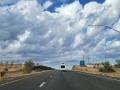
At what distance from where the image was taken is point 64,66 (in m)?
92.8

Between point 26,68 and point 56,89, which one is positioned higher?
point 26,68

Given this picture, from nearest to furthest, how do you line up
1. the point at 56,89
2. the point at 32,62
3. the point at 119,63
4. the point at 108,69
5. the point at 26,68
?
1. the point at 56,89
2. the point at 108,69
3. the point at 26,68
4. the point at 32,62
5. the point at 119,63

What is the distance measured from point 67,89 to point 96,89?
180 centimetres

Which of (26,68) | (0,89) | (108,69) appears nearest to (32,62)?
(26,68)

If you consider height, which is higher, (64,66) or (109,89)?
(64,66)

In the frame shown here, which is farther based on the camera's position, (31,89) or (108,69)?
(108,69)

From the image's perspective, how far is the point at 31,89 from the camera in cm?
1759

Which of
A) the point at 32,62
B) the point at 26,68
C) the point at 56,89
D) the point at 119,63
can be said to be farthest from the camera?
the point at 119,63

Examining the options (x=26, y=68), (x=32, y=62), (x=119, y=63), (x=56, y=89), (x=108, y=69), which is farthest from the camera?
(x=119, y=63)

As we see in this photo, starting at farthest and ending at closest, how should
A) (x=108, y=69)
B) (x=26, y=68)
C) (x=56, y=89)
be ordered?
(x=26, y=68) < (x=108, y=69) < (x=56, y=89)

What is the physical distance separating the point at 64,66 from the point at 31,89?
2966 inches

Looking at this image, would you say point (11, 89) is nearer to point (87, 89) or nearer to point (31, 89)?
point (31, 89)

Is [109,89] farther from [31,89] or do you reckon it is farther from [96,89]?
[31,89]

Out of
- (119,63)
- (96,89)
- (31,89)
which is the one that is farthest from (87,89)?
(119,63)
